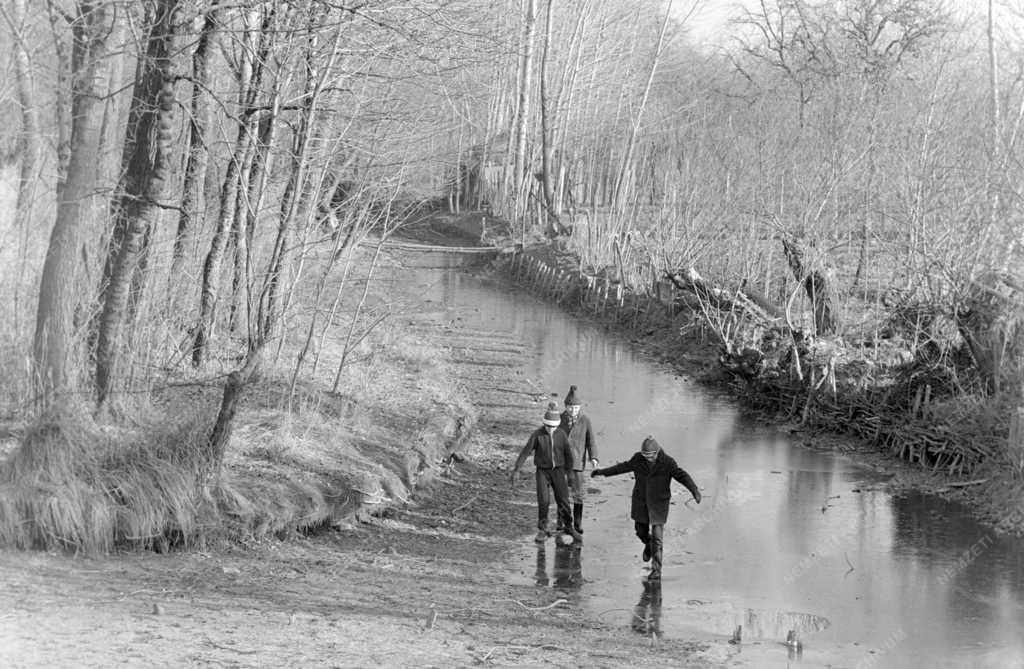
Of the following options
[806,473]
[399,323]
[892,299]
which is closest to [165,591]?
[806,473]

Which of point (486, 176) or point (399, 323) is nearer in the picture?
point (399, 323)

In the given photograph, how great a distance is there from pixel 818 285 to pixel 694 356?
4574mm

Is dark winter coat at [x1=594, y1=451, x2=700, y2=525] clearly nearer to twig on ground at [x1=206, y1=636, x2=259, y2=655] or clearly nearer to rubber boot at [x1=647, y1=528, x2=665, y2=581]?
rubber boot at [x1=647, y1=528, x2=665, y2=581]

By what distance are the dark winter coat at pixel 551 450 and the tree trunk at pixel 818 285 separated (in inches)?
418

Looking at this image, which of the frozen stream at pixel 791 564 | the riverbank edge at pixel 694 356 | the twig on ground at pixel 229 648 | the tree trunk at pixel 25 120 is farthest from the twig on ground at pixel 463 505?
the tree trunk at pixel 25 120

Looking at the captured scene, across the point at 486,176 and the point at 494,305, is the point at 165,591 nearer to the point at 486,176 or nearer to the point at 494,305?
the point at 494,305

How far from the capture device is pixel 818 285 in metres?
23.4

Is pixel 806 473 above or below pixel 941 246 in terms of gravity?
below

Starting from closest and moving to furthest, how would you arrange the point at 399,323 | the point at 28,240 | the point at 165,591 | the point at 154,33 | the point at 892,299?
1. the point at 165,591
2. the point at 154,33
3. the point at 28,240
4. the point at 892,299
5. the point at 399,323

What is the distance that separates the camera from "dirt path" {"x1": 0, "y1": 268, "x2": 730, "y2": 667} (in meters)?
8.31

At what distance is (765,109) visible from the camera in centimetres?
3775

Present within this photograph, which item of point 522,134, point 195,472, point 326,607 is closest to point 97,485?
point 195,472

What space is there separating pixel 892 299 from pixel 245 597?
15.0 metres

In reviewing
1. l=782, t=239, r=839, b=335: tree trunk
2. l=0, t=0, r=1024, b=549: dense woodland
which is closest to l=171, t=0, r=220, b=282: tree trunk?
l=0, t=0, r=1024, b=549: dense woodland
